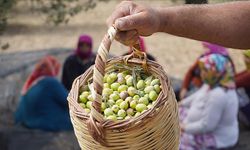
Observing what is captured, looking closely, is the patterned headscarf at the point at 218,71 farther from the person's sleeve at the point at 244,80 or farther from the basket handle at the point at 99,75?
the basket handle at the point at 99,75

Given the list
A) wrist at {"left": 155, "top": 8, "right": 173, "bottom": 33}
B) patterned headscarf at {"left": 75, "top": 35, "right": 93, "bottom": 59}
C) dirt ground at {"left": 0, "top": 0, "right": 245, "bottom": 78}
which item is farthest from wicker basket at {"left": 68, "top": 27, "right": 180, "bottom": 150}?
dirt ground at {"left": 0, "top": 0, "right": 245, "bottom": 78}

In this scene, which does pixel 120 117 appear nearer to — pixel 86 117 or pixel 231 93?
pixel 86 117

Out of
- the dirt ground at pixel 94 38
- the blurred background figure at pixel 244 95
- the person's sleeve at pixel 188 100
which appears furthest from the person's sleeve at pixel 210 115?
the dirt ground at pixel 94 38

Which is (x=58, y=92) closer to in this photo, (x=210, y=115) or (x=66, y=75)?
(x=66, y=75)

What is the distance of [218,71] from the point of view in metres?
3.36

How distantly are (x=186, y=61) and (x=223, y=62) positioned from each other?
290cm

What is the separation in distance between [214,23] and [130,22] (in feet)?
0.91

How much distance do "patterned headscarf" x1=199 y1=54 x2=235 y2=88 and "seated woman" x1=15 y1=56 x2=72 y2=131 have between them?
4.06 ft

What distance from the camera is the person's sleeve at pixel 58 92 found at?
4.02 meters

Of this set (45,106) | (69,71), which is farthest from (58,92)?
(69,71)

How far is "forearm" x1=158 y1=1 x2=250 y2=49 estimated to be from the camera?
147 centimetres

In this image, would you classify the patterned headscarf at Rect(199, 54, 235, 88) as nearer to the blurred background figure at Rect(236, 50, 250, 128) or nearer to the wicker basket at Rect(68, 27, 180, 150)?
the blurred background figure at Rect(236, 50, 250, 128)

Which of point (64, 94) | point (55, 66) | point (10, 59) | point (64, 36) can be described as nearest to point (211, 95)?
point (64, 94)

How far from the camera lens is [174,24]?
1.46m
